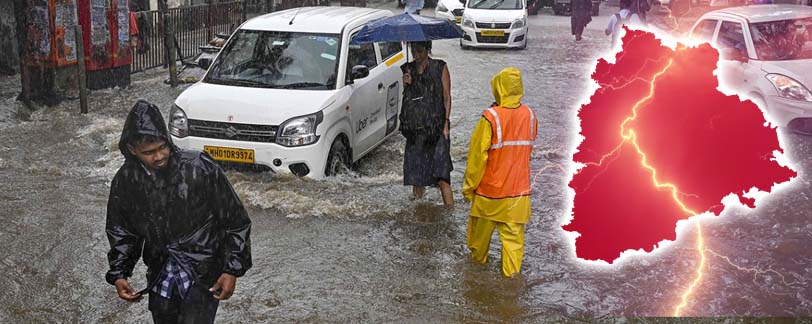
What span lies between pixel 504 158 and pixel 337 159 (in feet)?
10.3

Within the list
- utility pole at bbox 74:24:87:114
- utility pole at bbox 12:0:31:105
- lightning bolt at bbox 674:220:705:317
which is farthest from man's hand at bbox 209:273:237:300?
utility pole at bbox 12:0:31:105

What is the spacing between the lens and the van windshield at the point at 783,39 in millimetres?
11703

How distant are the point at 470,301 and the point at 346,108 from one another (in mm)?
3496

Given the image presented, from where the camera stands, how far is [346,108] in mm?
9219

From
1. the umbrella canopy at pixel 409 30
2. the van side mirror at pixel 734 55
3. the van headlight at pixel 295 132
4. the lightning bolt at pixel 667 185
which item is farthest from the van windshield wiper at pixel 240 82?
the van side mirror at pixel 734 55

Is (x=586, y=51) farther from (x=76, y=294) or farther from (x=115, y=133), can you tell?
(x=76, y=294)

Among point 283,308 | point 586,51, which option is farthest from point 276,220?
point 586,51

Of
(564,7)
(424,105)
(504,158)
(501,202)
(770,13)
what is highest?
(770,13)

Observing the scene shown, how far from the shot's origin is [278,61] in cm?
957

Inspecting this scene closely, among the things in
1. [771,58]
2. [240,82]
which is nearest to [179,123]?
[240,82]

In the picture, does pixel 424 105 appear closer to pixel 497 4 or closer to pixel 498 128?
pixel 498 128

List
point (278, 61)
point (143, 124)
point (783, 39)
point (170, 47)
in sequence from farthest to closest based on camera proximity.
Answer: point (170, 47) → point (783, 39) → point (278, 61) → point (143, 124)

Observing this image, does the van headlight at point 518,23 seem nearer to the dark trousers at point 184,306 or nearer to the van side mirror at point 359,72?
the van side mirror at point 359,72

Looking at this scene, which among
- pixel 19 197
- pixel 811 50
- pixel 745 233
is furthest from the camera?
pixel 811 50
